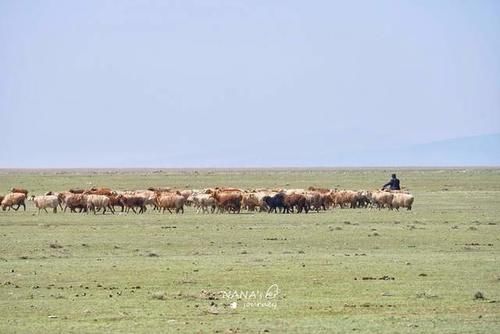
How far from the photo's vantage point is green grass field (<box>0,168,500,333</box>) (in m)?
15.7

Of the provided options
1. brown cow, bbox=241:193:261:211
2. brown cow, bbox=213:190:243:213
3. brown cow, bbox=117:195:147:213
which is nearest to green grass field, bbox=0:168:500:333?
brown cow, bbox=213:190:243:213

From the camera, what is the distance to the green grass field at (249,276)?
15695mm

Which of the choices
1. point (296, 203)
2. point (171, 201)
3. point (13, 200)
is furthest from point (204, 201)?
point (13, 200)

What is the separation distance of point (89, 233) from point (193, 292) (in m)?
14.4

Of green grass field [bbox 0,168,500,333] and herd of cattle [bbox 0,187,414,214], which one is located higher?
herd of cattle [bbox 0,187,414,214]

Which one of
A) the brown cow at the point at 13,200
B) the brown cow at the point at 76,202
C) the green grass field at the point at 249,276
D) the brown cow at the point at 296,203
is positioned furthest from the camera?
the brown cow at the point at 13,200

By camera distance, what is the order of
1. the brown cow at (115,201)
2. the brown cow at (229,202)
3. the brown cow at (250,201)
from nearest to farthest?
the brown cow at (229,202) < the brown cow at (115,201) < the brown cow at (250,201)

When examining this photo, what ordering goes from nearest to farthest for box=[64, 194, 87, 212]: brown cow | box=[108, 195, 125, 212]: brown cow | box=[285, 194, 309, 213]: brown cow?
box=[64, 194, 87, 212]: brown cow < box=[285, 194, 309, 213]: brown cow < box=[108, 195, 125, 212]: brown cow

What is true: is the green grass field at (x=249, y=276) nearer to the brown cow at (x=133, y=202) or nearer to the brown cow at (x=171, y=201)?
the brown cow at (x=171, y=201)

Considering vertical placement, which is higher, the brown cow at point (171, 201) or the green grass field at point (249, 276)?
the brown cow at point (171, 201)

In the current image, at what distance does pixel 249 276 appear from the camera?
20.9 m

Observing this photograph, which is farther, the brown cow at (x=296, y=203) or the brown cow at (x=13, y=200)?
the brown cow at (x=13, y=200)

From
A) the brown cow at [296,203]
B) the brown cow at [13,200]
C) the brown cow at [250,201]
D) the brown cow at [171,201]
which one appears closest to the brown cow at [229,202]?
the brown cow at [250,201]

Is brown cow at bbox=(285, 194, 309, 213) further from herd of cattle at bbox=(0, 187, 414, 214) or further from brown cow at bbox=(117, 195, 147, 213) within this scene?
brown cow at bbox=(117, 195, 147, 213)
